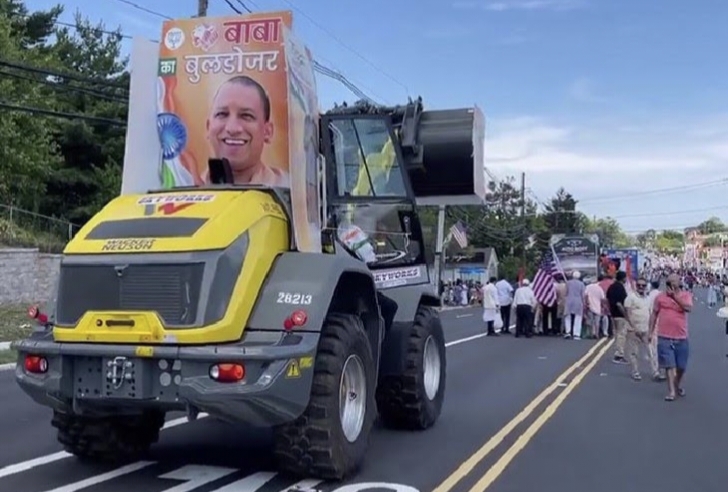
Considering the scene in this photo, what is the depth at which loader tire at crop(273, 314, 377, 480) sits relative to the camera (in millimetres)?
6953

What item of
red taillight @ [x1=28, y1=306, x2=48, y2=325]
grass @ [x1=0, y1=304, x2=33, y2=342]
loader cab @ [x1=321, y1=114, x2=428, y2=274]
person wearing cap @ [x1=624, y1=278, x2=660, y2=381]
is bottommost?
grass @ [x1=0, y1=304, x2=33, y2=342]

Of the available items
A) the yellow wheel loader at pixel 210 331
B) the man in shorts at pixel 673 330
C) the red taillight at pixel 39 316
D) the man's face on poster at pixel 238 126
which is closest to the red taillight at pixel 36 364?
the yellow wheel loader at pixel 210 331

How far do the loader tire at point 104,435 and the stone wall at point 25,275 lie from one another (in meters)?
20.4

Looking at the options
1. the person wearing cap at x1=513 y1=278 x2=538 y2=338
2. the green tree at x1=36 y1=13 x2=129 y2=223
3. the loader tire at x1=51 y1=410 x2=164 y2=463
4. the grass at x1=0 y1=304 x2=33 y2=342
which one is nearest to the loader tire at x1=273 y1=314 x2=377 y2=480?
the loader tire at x1=51 y1=410 x2=164 y2=463

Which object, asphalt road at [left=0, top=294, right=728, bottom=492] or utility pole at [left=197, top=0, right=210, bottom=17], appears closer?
asphalt road at [left=0, top=294, right=728, bottom=492]

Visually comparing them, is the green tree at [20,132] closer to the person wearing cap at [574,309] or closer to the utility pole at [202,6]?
the utility pole at [202,6]

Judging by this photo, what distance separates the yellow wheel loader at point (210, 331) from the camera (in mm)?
6543

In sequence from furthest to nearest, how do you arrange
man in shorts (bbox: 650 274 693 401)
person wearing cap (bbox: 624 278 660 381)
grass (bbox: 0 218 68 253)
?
grass (bbox: 0 218 68 253)
person wearing cap (bbox: 624 278 660 381)
man in shorts (bbox: 650 274 693 401)

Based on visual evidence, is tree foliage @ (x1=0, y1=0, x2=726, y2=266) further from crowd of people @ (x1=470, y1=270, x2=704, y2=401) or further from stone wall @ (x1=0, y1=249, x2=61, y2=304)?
crowd of people @ (x1=470, y1=270, x2=704, y2=401)

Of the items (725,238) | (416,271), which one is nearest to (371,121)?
(416,271)

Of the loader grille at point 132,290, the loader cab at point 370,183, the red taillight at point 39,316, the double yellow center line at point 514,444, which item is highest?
the loader cab at point 370,183

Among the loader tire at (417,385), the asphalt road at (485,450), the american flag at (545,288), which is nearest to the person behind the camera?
the asphalt road at (485,450)

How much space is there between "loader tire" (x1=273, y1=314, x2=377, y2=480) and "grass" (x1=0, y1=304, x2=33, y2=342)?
15294 mm

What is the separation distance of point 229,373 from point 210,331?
326mm
